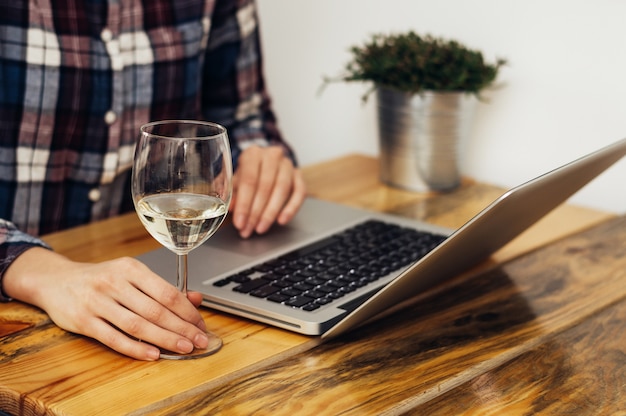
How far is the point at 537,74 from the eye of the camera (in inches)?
68.1

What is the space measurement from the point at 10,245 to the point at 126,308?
275mm

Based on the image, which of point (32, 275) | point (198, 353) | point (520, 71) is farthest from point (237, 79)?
point (198, 353)

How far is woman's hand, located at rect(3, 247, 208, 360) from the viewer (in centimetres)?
100

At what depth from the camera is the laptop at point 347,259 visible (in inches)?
40.5

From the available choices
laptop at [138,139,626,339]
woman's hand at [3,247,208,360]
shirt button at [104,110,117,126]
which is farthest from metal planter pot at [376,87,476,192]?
woman's hand at [3,247,208,360]

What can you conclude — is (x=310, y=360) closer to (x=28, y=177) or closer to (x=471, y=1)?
(x=28, y=177)

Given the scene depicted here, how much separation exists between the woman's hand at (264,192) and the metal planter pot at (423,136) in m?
0.28

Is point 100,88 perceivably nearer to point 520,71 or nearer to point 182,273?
point 182,273

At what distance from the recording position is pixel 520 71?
5.74 feet

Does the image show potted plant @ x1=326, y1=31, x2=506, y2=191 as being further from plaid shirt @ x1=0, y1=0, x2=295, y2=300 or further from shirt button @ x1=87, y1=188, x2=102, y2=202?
shirt button @ x1=87, y1=188, x2=102, y2=202

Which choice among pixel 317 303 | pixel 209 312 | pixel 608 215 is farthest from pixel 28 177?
pixel 608 215

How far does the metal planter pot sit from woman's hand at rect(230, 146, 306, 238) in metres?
0.28

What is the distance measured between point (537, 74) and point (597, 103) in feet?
0.43

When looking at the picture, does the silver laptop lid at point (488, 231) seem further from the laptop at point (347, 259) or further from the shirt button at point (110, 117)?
the shirt button at point (110, 117)
